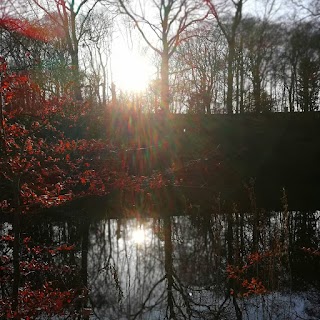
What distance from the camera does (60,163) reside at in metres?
12.3

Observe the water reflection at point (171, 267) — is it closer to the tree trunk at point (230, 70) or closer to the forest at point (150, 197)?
the forest at point (150, 197)

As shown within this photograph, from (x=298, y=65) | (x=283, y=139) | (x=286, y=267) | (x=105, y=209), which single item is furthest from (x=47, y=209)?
(x=298, y=65)

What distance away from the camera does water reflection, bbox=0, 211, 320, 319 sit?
5184mm

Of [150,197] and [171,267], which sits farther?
[150,197]

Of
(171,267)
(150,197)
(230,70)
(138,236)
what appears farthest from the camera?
(230,70)

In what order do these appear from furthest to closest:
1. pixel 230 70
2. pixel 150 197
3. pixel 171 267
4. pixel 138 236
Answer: pixel 230 70 → pixel 150 197 → pixel 138 236 → pixel 171 267

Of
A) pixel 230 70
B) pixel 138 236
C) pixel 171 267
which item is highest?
pixel 230 70

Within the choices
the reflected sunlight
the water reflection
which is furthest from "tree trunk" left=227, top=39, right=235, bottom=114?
the reflected sunlight

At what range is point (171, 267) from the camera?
21.2ft

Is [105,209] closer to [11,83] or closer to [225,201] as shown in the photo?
[225,201]

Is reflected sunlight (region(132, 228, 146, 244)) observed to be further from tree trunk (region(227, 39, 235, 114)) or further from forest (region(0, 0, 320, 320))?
tree trunk (region(227, 39, 235, 114))

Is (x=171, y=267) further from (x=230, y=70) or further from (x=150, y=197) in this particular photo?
(x=230, y=70)

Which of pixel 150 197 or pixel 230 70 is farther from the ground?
pixel 230 70

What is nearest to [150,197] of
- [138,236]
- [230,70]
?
[138,236]
